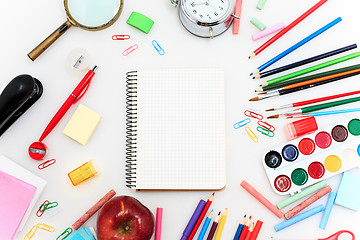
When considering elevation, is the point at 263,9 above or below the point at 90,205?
above

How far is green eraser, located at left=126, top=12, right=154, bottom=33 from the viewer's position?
4.22 ft

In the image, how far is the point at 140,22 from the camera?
129 centimetres

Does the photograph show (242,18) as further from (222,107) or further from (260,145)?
(260,145)

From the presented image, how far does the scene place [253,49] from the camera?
1292mm

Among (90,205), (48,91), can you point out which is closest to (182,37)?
(48,91)

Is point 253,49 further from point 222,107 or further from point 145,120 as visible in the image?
point 145,120

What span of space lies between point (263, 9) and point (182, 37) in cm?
27

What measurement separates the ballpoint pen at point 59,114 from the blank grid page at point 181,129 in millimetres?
168

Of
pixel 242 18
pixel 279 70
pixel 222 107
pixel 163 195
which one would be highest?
pixel 242 18

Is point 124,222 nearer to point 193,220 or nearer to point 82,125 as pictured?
point 193,220

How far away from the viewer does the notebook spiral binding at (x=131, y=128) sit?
1.25 meters

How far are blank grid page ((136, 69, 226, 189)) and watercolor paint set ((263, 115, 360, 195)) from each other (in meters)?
0.17

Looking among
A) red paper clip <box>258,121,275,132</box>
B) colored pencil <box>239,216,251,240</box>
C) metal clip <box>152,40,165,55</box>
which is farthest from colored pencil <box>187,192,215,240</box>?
metal clip <box>152,40,165,55</box>

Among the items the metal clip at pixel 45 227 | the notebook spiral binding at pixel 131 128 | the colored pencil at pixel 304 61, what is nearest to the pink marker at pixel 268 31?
the colored pencil at pixel 304 61
